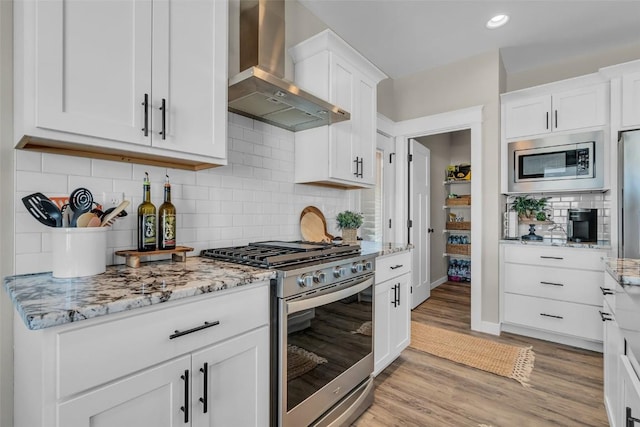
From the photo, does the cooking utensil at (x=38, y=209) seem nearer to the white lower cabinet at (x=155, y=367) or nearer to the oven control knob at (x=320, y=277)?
the white lower cabinet at (x=155, y=367)

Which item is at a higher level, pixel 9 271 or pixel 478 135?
pixel 478 135

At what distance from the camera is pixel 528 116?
3207 mm

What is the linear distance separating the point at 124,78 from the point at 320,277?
1191 mm

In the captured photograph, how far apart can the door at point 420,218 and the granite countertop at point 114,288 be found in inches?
120

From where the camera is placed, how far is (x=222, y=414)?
1.17 m

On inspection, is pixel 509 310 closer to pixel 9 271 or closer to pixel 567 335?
pixel 567 335

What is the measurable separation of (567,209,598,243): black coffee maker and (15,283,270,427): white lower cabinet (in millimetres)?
3213

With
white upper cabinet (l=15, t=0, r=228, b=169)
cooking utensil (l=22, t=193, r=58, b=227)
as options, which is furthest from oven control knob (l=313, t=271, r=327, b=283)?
cooking utensil (l=22, t=193, r=58, b=227)

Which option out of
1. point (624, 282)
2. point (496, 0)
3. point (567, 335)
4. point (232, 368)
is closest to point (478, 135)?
point (496, 0)

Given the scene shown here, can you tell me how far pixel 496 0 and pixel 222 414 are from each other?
3.35 metres

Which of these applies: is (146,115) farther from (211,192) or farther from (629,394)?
(629,394)

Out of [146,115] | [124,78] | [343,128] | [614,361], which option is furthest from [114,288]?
[614,361]

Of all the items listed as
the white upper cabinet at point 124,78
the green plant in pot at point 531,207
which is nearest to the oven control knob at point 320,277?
the white upper cabinet at point 124,78

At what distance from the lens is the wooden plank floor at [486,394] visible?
1.84 metres
